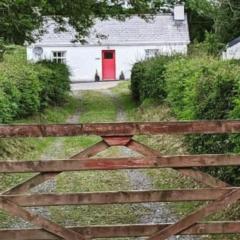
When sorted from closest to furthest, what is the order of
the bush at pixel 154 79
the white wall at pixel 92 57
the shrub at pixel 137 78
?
the bush at pixel 154 79 < the shrub at pixel 137 78 < the white wall at pixel 92 57

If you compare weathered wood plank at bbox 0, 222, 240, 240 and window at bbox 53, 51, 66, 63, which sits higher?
window at bbox 53, 51, 66, 63

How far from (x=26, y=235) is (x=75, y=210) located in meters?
2.71

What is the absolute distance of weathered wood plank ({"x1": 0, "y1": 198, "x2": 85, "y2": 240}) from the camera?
19.0 feet

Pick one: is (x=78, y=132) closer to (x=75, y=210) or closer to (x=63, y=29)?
(x=75, y=210)

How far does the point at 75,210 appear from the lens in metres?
8.61

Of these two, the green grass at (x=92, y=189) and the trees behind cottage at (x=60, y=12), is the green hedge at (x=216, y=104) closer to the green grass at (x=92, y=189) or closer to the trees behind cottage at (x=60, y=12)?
the green grass at (x=92, y=189)

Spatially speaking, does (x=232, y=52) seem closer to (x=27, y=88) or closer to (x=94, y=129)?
(x=27, y=88)

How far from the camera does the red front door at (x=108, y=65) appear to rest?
2138 inches

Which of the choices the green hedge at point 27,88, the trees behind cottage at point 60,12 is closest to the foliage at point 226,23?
the trees behind cottage at point 60,12

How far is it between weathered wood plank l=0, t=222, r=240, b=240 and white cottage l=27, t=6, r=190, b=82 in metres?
47.6


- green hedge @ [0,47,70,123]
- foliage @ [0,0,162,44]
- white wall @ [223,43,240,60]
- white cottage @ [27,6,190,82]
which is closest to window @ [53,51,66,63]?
white cottage @ [27,6,190,82]

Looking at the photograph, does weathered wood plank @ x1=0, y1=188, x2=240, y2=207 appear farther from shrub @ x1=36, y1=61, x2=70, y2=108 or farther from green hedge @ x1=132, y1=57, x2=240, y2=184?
shrub @ x1=36, y1=61, x2=70, y2=108

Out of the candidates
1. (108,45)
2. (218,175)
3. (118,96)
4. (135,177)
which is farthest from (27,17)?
(108,45)

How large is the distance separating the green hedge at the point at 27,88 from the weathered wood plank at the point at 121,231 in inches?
309
